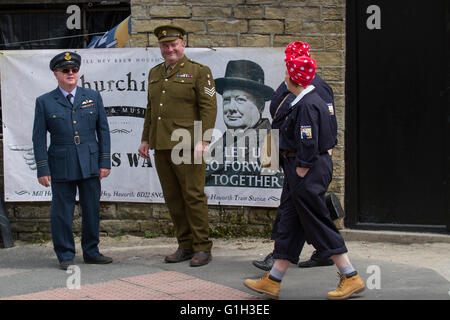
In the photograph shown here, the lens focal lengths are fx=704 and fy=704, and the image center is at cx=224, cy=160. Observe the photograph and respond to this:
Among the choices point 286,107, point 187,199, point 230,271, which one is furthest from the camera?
point 187,199

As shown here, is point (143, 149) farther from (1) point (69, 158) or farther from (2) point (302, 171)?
(2) point (302, 171)

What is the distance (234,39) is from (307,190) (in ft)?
9.73

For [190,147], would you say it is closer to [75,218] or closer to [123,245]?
[123,245]

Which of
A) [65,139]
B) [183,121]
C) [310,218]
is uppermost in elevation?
[183,121]

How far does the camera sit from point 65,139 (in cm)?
649

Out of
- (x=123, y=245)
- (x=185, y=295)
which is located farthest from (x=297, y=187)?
(x=123, y=245)

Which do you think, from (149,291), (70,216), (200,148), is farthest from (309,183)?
(70,216)

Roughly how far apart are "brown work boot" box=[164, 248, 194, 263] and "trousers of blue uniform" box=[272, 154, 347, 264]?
157 centimetres

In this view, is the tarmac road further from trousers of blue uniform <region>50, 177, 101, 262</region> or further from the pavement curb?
trousers of blue uniform <region>50, 177, 101, 262</region>

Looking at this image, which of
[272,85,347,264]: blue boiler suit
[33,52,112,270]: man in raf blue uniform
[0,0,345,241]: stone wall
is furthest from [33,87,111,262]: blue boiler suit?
[272,85,347,264]: blue boiler suit

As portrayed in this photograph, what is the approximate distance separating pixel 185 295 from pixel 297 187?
3.94 ft

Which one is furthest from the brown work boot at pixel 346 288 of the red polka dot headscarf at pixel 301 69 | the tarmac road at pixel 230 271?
the red polka dot headscarf at pixel 301 69

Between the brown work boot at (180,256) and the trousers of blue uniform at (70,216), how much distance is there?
71cm

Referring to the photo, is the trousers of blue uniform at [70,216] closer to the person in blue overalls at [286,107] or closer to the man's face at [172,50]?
the man's face at [172,50]
